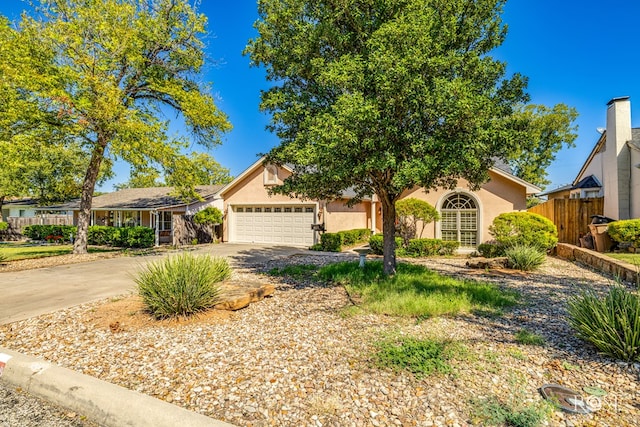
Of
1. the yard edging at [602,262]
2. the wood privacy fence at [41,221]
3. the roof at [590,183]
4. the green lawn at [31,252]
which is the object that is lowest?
the green lawn at [31,252]

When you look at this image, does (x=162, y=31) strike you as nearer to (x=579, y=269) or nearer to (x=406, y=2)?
(x=406, y=2)

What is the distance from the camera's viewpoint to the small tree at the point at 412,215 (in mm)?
14391

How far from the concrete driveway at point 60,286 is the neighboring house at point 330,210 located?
5.62 metres

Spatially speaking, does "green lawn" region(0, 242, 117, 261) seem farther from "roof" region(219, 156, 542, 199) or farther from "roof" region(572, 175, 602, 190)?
"roof" region(572, 175, 602, 190)

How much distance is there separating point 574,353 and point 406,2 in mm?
6824

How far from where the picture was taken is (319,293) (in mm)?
7387

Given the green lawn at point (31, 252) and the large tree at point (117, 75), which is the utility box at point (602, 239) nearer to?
the large tree at point (117, 75)

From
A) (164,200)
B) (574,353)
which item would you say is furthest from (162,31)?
(574,353)

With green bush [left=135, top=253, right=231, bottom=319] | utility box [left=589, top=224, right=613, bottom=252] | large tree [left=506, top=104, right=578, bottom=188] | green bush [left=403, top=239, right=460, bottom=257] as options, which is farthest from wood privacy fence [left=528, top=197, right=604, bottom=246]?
large tree [left=506, top=104, right=578, bottom=188]

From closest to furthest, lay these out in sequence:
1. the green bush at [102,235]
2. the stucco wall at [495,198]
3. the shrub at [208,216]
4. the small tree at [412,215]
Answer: the stucco wall at [495,198] → the small tree at [412,215] → the shrub at [208,216] → the green bush at [102,235]

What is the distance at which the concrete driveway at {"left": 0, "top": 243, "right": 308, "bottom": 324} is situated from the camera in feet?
21.6

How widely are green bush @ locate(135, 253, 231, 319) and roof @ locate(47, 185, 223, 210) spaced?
45.9ft

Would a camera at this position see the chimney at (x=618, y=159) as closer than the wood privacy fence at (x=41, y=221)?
Yes

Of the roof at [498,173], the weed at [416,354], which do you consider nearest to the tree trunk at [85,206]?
the roof at [498,173]
